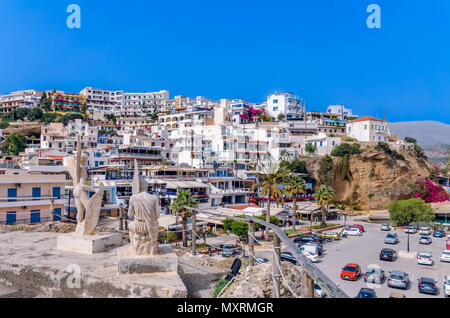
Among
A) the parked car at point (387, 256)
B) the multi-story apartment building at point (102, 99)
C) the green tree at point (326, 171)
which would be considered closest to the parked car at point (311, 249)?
the parked car at point (387, 256)

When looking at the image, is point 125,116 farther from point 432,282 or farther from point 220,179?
point 432,282

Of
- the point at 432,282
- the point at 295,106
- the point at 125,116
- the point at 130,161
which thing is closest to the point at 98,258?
the point at 432,282

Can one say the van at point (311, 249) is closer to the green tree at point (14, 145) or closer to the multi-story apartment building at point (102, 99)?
the green tree at point (14, 145)

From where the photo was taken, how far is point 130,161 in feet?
166

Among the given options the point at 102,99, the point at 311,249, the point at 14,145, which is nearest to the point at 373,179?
the point at 311,249

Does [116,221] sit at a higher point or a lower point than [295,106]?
lower

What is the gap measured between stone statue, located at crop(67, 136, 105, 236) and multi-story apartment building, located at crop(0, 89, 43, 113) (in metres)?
101

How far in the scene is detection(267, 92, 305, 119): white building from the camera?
3837 inches

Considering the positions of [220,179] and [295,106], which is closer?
[220,179]

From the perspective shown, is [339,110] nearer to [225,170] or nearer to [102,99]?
[225,170]

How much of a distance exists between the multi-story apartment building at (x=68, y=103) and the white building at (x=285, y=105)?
187ft

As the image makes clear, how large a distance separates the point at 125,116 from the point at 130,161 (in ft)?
202

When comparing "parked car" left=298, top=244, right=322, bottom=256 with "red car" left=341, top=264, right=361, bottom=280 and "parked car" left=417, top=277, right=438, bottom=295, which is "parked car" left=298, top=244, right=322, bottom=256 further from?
"parked car" left=417, top=277, right=438, bottom=295
